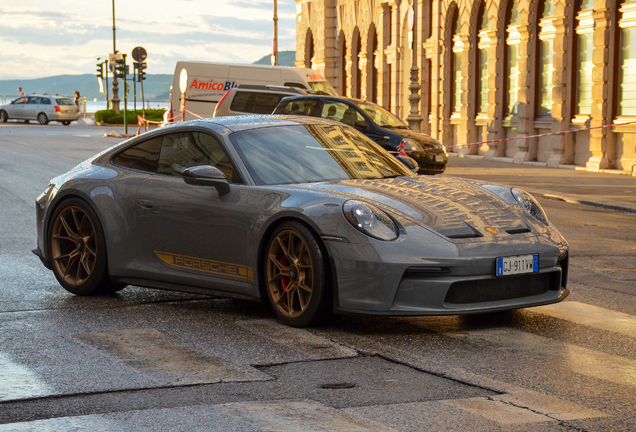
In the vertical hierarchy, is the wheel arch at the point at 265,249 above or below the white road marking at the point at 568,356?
above

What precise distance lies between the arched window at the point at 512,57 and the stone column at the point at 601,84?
4192mm

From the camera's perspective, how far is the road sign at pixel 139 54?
4359 centimetres

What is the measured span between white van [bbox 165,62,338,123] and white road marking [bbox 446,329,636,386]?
2260cm

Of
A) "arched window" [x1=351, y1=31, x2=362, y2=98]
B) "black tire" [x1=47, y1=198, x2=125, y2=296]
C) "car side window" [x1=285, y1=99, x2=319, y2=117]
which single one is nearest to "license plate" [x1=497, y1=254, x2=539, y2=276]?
"black tire" [x1=47, y1=198, x2=125, y2=296]

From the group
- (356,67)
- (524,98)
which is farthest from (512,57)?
(356,67)

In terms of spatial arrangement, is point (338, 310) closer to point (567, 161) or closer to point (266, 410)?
point (266, 410)

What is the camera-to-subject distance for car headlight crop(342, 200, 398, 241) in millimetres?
6035

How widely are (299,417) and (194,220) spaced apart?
272 cm

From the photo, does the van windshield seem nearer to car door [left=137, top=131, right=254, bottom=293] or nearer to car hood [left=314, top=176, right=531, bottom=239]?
car door [left=137, top=131, right=254, bottom=293]

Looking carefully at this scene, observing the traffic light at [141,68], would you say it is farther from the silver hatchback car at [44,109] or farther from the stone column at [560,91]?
the stone column at [560,91]

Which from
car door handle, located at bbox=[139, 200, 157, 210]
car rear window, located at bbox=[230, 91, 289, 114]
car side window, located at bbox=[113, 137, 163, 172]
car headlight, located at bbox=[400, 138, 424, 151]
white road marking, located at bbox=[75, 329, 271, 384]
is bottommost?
white road marking, located at bbox=[75, 329, 271, 384]

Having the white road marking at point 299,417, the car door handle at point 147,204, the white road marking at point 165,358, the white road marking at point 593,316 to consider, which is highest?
the car door handle at point 147,204

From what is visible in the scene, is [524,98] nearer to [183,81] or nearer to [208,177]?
[183,81]

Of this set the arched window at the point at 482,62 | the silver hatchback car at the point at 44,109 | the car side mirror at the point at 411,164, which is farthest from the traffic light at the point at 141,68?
the car side mirror at the point at 411,164
